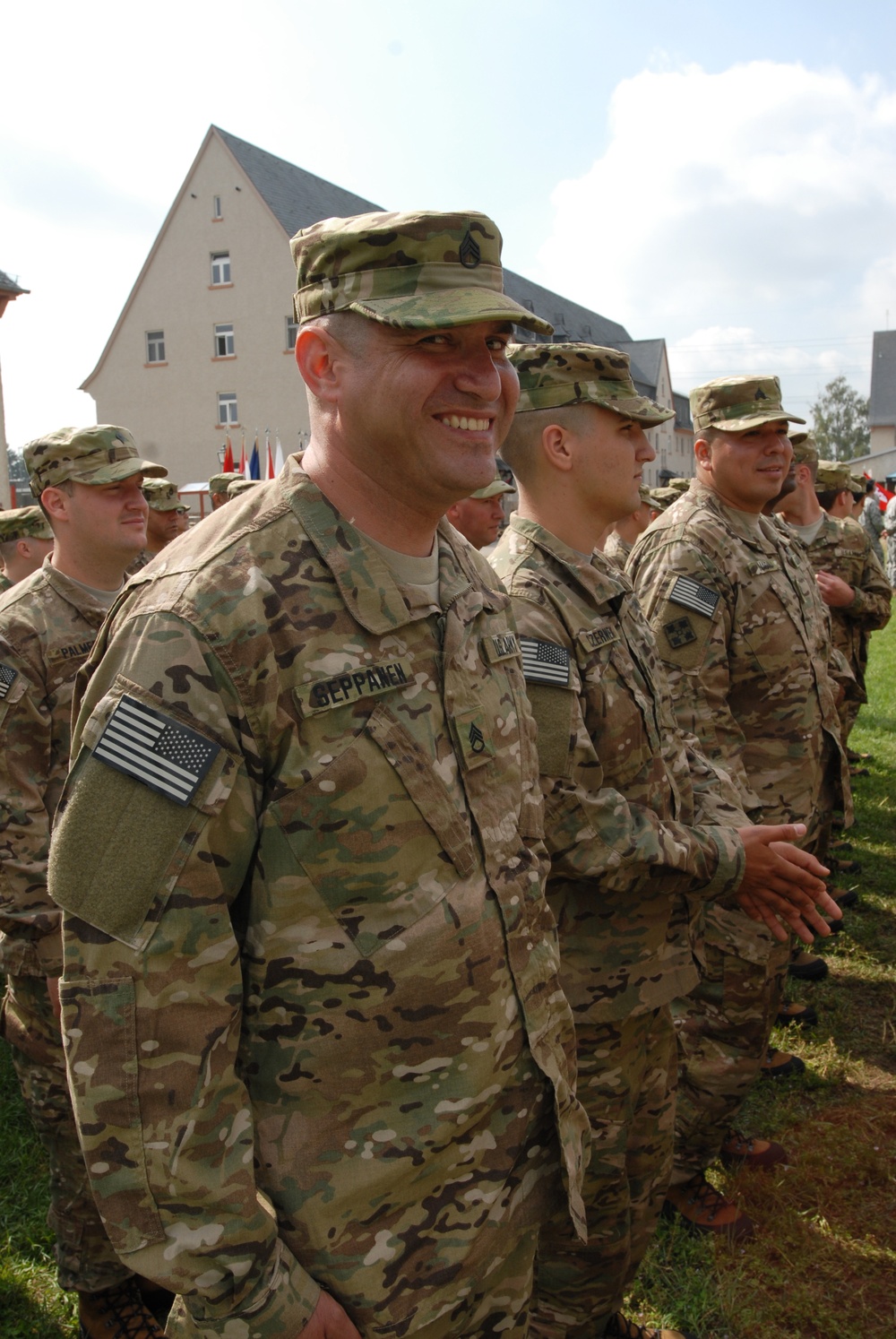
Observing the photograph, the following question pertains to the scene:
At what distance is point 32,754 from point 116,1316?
1746 mm

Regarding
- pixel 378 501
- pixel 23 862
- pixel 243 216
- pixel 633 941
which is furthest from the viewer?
pixel 243 216

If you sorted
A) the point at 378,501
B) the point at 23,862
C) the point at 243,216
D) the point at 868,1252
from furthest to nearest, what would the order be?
the point at 243,216
the point at 868,1252
the point at 23,862
the point at 378,501

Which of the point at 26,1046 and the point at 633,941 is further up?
the point at 633,941

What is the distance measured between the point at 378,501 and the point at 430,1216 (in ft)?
4.07

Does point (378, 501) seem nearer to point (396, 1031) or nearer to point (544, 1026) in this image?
point (396, 1031)

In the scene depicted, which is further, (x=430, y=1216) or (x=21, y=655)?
(x=21, y=655)

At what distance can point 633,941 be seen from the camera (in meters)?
2.72

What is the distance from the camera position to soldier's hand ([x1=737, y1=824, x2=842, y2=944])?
2629mm

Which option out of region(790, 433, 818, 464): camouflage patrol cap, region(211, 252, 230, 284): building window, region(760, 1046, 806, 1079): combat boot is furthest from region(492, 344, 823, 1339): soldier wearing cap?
region(211, 252, 230, 284): building window

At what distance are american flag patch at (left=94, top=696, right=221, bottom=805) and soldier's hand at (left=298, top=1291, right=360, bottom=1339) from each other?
81 centimetres

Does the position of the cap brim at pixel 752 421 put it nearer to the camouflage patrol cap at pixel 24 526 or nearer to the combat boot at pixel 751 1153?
the combat boot at pixel 751 1153

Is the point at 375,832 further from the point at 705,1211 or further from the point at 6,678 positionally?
the point at 705,1211

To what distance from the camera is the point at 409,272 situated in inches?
66.3

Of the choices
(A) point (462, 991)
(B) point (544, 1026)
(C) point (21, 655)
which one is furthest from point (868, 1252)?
(C) point (21, 655)
